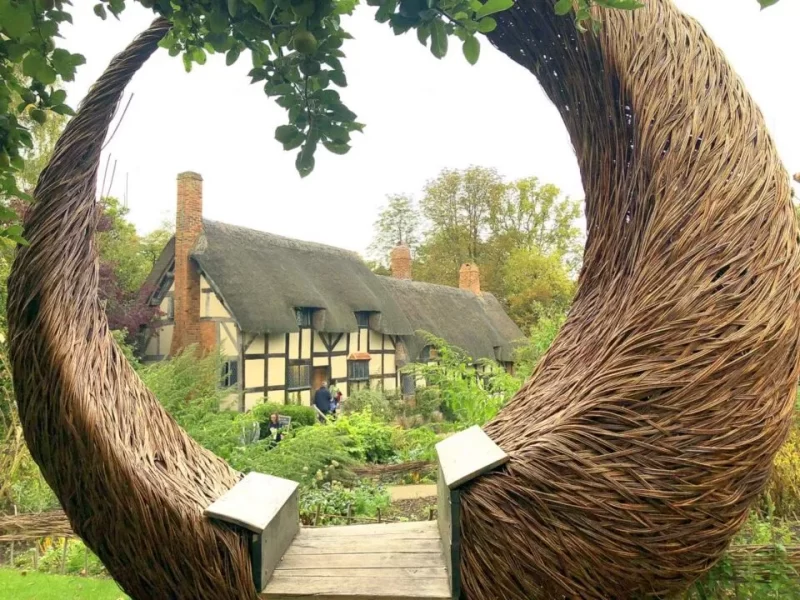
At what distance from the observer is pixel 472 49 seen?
0.83 meters

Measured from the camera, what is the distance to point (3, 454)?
541 cm

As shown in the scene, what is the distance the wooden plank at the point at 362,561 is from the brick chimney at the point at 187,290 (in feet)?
35.1

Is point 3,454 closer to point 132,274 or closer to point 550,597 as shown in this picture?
point 550,597

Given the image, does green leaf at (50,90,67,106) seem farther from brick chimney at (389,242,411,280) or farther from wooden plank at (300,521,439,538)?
brick chimney at (389,242,411,280)

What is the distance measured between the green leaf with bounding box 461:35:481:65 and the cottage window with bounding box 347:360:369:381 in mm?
12312

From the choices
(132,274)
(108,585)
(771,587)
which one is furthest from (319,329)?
(771,587)

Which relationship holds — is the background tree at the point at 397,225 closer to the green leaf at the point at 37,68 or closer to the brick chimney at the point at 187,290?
the brick chimney at the point at 187,290

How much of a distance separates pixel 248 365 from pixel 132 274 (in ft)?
20.4

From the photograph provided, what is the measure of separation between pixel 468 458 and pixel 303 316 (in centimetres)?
1149

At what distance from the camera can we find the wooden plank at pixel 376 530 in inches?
43.2

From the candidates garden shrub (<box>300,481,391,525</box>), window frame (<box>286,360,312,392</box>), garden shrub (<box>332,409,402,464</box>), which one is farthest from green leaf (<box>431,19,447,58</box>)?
window frame (<box>286,360,312,392</box>)

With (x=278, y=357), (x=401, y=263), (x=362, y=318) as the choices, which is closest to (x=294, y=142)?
(x=278, y=357)

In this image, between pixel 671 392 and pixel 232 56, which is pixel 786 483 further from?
pixel 232 56

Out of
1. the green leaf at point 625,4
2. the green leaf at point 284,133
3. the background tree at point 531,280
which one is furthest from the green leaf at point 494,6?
the background tree at point 531,280
